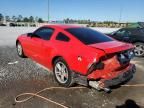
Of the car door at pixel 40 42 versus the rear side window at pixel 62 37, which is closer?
the rear side window at pixel 62 37

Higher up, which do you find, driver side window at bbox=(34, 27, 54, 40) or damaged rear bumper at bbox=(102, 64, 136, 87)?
driver side window at bbox=(34, 27, 54, 40)

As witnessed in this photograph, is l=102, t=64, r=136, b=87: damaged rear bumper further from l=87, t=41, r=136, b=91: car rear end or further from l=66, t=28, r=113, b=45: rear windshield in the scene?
l=66, t=28, r=113, b=45: rear windshield

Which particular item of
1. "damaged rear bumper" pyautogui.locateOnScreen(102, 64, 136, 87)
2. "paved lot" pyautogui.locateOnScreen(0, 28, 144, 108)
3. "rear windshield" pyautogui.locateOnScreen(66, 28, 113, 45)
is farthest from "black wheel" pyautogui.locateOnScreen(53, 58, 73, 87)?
"damaged rear bumper" pyautogui.locateOnScreen(102, 64, 136, 87)

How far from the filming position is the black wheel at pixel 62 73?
513 centimetres

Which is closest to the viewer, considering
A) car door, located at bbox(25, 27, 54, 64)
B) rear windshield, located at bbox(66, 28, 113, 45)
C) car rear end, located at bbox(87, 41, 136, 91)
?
car rear end, located at bbox(87, 41, 136, 91)

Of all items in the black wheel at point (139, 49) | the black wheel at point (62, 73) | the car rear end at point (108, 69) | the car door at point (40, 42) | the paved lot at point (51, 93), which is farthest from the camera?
the black wheel at point (139, 49)

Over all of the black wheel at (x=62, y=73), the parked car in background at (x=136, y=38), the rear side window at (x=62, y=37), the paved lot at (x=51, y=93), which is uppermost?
the rear side window at (x=62, y=37)

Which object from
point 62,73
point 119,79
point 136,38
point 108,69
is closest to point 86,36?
point 62,73

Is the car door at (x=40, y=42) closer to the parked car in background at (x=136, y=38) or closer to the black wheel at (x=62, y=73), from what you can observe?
the black wheel at (x=62, y=73)

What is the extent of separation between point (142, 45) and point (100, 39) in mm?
4578

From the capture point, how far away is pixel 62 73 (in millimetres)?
5383

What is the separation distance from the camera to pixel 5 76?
19.7ft

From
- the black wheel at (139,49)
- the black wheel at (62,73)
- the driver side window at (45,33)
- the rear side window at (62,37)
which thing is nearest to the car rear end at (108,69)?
the black wheel at (62,73)

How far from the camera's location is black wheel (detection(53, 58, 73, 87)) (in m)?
5.13
